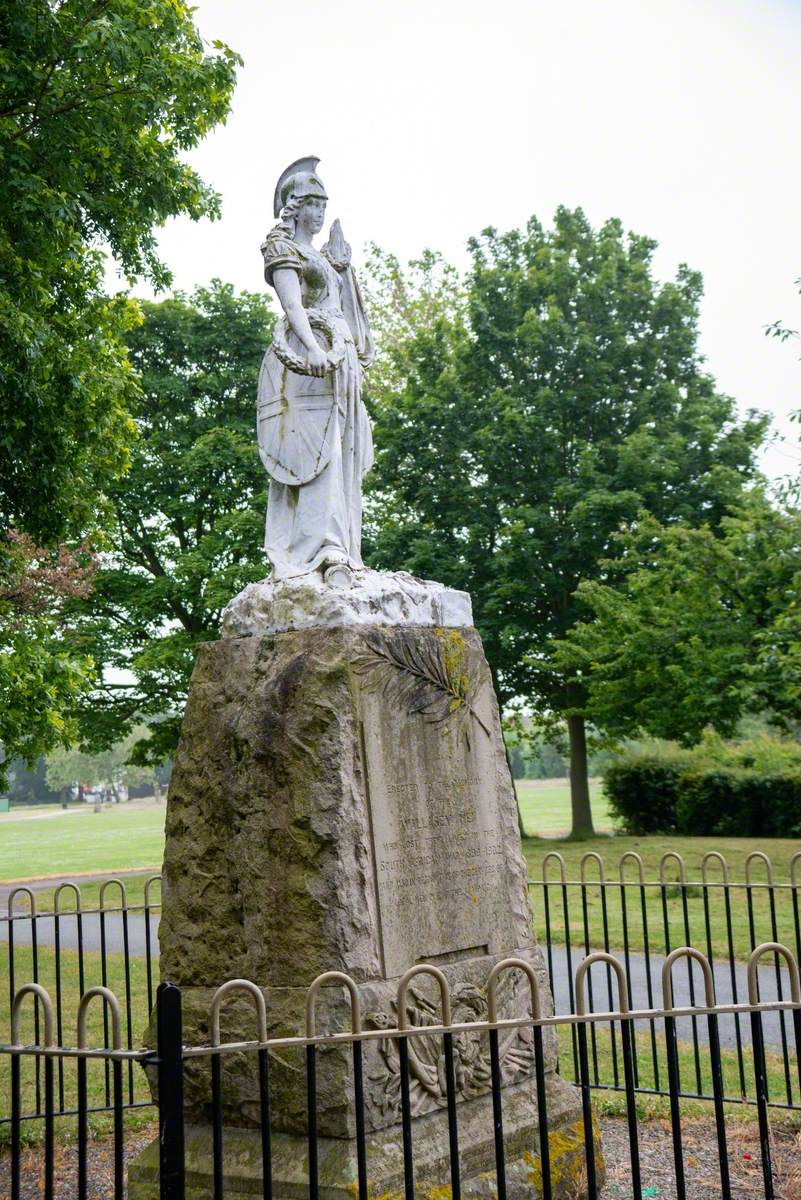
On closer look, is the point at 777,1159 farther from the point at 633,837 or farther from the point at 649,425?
the point at 633,837

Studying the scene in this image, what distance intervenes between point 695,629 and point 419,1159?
1413 cm

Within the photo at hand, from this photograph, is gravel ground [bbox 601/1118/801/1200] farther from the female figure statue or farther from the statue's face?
the statue's face

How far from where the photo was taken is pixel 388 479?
957 inches

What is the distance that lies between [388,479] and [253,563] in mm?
4065

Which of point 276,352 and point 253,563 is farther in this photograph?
→ point 253,563

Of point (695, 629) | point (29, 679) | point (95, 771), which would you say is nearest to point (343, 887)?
point (29, 679)

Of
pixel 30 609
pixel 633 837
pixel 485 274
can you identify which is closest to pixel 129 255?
pixel 30 609

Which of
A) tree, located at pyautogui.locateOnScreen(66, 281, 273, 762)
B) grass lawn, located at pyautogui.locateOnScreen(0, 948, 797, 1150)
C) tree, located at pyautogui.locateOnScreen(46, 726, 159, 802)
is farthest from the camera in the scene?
tree, located at pyautogui.locateOnScreen(46, 726, 159, 802)

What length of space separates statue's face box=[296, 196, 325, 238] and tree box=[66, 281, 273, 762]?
1552 cm

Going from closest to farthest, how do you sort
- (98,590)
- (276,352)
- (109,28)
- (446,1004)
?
(446,1004) < (276,352) < (109,28) < (98,590)

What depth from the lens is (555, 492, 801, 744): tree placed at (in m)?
16.0

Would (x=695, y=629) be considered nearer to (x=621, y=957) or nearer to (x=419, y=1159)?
(x=621, y=957)

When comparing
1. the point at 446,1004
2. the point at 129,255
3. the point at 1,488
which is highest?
the point at 129,255

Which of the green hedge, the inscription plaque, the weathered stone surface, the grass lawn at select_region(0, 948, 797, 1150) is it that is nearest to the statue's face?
the weathered stone surface
